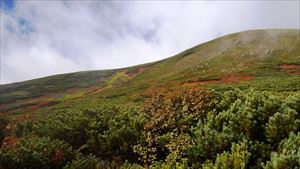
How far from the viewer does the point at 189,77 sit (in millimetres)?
80562

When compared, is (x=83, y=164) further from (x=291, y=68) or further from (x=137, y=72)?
(x=137, y=72)

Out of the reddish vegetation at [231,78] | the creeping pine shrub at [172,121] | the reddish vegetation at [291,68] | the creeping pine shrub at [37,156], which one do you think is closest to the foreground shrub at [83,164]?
the creeping pine shrub at [37,156]

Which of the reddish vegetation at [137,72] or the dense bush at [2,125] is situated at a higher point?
the dense bush at [2,125]

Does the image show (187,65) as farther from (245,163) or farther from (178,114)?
(245,163)

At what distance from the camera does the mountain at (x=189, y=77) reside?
222 feet

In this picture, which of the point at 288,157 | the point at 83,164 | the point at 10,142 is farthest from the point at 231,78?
the point at 288,157

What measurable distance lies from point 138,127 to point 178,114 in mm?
2689

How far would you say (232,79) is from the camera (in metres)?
69.4

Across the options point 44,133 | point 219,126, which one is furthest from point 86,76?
point 219,126

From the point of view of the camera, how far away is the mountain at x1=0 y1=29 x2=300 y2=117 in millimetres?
67562

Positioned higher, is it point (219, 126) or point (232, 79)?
point (219, 126)

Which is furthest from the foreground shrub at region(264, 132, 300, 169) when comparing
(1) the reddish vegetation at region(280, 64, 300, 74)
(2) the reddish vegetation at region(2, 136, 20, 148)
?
(1) the reddish vegetation at region(280, 64, 300, 74)

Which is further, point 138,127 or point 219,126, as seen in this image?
point 138,127

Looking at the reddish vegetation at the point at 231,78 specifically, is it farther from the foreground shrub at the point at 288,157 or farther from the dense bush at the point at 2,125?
the foreground shrub at the point at 288,157
